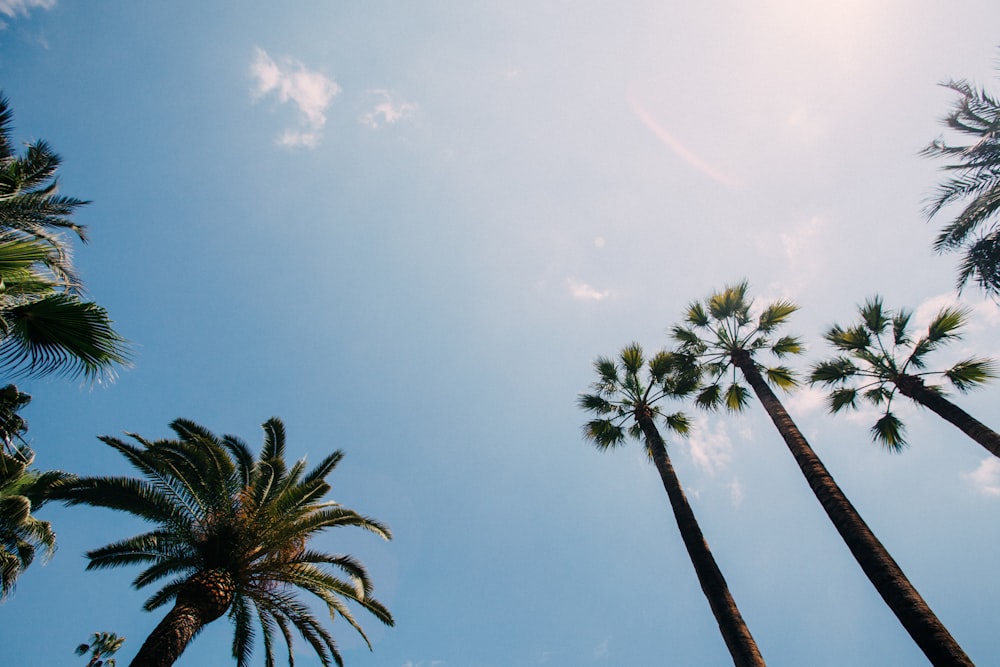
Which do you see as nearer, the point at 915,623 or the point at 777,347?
the point at 915,623

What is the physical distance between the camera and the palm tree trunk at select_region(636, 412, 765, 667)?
27.6 feet

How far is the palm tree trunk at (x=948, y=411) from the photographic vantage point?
1021 centimetres

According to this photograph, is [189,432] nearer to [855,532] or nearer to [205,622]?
[205,622]

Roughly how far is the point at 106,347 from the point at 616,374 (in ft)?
46.2

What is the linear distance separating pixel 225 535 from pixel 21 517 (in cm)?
548

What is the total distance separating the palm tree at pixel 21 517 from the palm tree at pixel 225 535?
190 centimetres

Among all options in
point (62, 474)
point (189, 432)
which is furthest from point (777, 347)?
point (62, 474)

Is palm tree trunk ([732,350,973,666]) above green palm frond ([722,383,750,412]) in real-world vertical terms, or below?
below

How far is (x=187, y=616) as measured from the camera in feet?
28.8

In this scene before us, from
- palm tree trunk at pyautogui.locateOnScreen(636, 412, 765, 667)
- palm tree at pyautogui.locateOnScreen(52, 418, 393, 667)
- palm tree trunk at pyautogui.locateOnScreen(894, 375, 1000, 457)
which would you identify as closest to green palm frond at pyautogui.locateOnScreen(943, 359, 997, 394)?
palm tree trunk at pyautogui.locateOnScreen(894, 375, 1000, 457)

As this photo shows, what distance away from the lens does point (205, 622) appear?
9227mm

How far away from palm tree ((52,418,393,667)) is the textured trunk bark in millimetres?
51

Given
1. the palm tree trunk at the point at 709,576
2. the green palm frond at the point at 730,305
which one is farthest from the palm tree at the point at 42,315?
the green palm frond at the point at 730,305

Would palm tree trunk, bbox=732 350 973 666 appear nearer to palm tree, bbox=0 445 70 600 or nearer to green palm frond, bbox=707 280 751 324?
green palm frond, bbox=707 280 751 324
